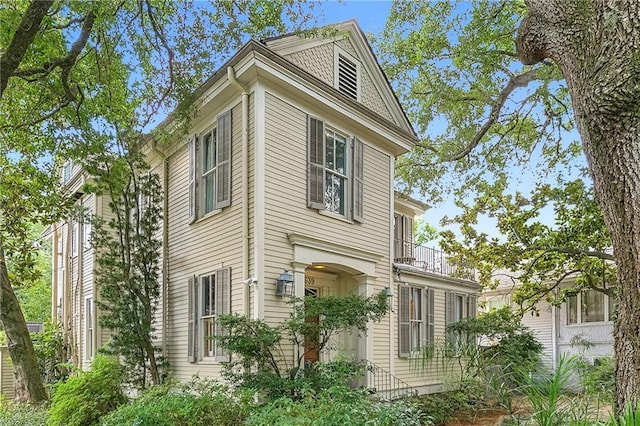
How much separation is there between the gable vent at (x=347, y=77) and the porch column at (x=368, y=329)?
12.4 feet

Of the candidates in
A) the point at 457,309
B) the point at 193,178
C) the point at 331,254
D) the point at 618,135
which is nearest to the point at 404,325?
the point at 457,309

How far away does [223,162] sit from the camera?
28.2ft


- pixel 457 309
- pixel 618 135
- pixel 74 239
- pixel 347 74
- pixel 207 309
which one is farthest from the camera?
pixel 74 239

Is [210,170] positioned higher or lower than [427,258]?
higher

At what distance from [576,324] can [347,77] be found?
39.6ft

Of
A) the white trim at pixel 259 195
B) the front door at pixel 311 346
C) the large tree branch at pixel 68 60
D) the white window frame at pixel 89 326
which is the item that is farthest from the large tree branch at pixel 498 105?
the white window frame at pixel 89 326

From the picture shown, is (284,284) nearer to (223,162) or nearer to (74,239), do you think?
(223,162)

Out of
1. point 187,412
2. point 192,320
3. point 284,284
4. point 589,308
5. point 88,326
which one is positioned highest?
point 284,284

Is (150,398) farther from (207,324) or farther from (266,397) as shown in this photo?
(207,324)

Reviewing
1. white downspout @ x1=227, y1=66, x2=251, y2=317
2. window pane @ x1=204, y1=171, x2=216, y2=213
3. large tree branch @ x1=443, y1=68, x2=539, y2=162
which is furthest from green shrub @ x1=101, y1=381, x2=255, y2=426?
large tree branch @ x1=443, y1=68, x2=539, y2=162

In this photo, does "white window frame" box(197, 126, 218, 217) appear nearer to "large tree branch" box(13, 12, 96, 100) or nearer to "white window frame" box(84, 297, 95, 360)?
"large tree branch" box(13, 12, 96, 100)

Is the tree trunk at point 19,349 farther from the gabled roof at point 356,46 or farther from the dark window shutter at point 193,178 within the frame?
the gabled roof at point 356,46

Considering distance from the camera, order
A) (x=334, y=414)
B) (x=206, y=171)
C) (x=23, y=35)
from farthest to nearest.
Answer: (x=206, y=171) → (x=23, y=35) → (x=334, y=414)

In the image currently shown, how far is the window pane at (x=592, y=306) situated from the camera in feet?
52.1
